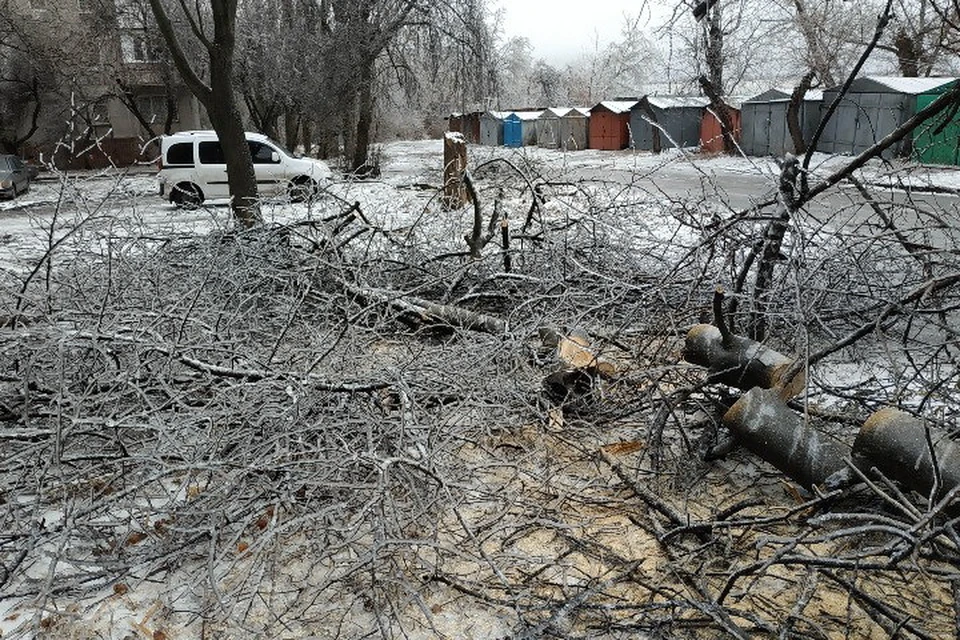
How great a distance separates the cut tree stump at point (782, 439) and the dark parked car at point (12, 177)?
1827cm

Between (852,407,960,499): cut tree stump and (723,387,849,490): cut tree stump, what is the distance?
→ 175 mm

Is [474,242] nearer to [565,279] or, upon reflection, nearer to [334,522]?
[565,279]

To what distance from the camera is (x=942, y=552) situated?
7.98ft

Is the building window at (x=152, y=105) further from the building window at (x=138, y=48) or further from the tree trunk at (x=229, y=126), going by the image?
the tree trunk at (x=229, y=126)

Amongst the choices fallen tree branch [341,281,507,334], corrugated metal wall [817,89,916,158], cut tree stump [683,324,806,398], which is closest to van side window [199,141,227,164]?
fallen tree branch [341,281,507,334]

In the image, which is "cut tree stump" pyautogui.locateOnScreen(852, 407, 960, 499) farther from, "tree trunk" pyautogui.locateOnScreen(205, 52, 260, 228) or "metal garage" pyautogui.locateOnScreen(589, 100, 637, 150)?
"metal garage" pyautogui.locateOnScreen(589, 100, 637, 150)

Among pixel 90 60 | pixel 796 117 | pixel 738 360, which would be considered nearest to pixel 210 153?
pixel 90 60

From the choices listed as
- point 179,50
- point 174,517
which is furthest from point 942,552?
point 179,50

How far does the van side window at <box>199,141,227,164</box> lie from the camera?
582 inches

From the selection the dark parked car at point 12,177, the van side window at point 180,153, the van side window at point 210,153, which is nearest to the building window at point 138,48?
the dark parked car at point 12,177

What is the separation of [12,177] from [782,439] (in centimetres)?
1996

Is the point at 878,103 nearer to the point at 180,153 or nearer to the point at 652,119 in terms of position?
the point at 652,119

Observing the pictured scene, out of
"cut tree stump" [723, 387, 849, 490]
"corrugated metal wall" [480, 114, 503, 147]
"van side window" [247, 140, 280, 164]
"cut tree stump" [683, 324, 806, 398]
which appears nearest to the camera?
"cut tree stump" [723, 387, 849, 490]

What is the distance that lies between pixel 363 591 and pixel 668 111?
2875 cm
